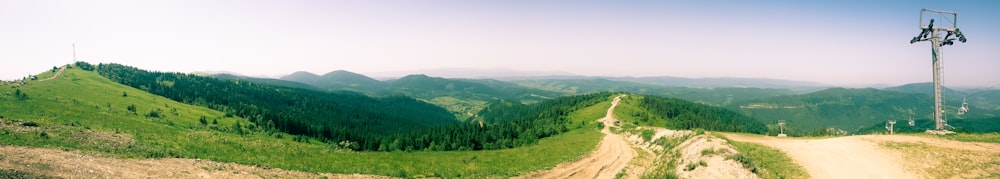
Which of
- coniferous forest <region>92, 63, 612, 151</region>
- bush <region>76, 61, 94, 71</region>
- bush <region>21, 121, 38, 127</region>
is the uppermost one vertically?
bush <region>76, 61, 94, 71</region>

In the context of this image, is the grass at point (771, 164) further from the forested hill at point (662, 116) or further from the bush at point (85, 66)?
the bush at point (85, 66)

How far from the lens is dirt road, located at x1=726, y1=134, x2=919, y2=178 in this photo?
33.3m

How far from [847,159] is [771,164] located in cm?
783

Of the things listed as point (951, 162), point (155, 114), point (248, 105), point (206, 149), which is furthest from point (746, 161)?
point (248, 105)

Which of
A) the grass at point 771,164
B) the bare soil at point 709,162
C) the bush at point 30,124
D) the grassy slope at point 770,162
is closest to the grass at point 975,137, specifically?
the grassy slope at point 770,162

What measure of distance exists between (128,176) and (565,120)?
390 ft

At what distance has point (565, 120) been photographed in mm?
137250

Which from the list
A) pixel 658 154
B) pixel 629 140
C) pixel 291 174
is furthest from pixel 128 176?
pixel 629 140

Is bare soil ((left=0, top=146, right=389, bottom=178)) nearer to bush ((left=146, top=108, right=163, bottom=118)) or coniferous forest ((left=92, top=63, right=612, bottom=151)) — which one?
coniferous forest ((left=92, top=63, right=612, bottom=151))

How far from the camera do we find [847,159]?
124 feet

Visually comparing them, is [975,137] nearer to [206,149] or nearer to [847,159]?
[847,159]

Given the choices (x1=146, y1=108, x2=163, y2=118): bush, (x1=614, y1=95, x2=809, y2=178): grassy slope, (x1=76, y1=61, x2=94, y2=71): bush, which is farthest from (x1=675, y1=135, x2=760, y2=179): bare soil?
(x1=76, y1=61, x2=94, y2=71): bush

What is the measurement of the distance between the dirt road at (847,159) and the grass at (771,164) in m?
0.87

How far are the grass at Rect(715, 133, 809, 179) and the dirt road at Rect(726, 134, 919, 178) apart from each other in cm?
87
